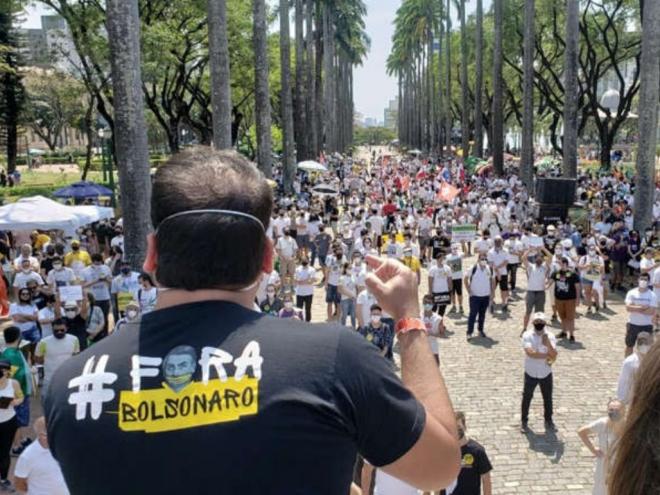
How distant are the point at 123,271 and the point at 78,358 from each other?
10488mm

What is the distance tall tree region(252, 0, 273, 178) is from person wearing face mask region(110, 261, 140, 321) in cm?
1129

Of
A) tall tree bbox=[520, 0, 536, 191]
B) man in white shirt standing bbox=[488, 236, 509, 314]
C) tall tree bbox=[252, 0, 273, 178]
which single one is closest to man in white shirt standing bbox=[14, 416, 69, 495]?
man in white shirt standing bbox=[488, 236, 509, 314]

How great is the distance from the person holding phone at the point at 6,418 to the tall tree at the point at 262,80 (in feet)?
51.7

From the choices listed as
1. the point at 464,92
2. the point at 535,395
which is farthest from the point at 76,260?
the point at 464,92

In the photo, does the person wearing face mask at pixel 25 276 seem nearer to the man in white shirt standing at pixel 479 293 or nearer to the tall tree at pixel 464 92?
the man in white shirt standing at pixel 479 293

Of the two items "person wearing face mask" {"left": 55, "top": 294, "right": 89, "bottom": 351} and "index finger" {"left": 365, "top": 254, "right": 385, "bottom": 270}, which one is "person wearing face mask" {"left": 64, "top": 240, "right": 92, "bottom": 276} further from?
"index finger" {"left": 365, "top": 254, "right": 385, "bottom": 270}

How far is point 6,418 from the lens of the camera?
7.14 meters

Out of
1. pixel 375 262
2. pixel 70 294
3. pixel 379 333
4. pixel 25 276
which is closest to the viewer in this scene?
pixel 375 262

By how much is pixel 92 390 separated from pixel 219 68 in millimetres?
17209

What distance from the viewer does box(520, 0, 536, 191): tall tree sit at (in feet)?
99.5

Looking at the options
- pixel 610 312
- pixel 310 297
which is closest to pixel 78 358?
pixel 310 297

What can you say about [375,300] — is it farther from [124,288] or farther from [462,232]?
[462,232]

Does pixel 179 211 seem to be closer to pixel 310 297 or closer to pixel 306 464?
pixel 306 464

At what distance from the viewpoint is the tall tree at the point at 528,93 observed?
99.5 feet
